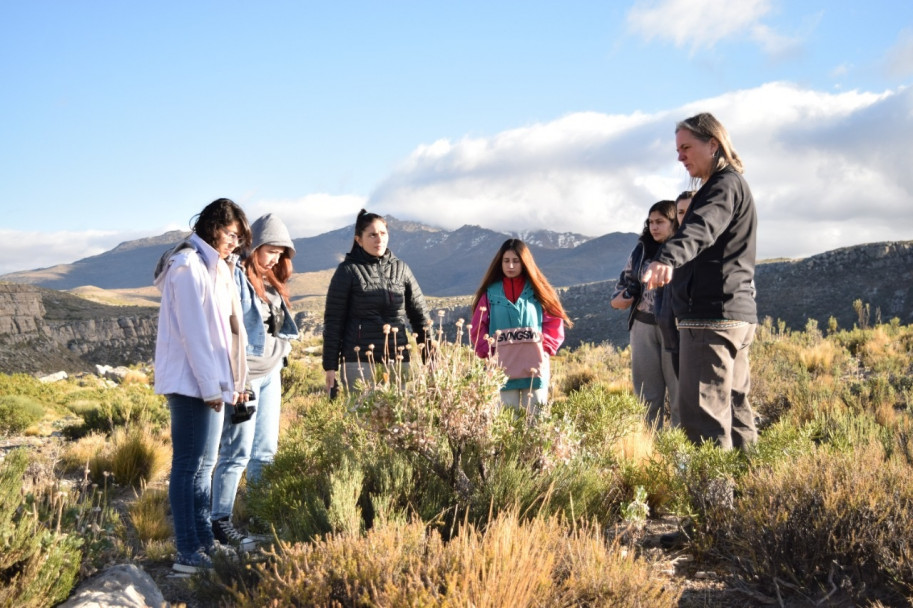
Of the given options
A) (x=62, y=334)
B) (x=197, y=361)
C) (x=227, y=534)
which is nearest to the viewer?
(x=197, y=361)

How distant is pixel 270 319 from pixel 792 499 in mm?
2990

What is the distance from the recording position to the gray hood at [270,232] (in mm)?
4121

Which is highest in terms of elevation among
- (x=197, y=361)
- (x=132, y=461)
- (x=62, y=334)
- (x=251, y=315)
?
(x=251, y=315)

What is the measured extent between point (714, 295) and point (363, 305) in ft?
8.34

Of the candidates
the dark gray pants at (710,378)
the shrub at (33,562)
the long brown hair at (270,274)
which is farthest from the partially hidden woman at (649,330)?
the shrub at (33,562)

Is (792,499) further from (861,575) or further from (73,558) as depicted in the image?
(73,558)

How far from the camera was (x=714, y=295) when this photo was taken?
3.29 metres

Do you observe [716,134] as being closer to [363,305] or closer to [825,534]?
[825,534]

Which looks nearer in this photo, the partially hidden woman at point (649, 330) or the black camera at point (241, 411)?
the black camera at point (241, 411)

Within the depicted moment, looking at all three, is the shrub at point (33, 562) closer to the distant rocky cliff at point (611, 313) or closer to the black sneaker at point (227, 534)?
the black sneaker at point (227, 534)

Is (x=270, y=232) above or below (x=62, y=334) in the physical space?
above

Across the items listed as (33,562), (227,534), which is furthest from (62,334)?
(33,562)

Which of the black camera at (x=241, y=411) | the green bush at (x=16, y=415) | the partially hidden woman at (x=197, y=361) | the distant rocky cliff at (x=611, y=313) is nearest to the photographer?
the partially hidden woman at (x=197, y=361)

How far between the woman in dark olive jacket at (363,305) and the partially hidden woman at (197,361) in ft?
4.29
